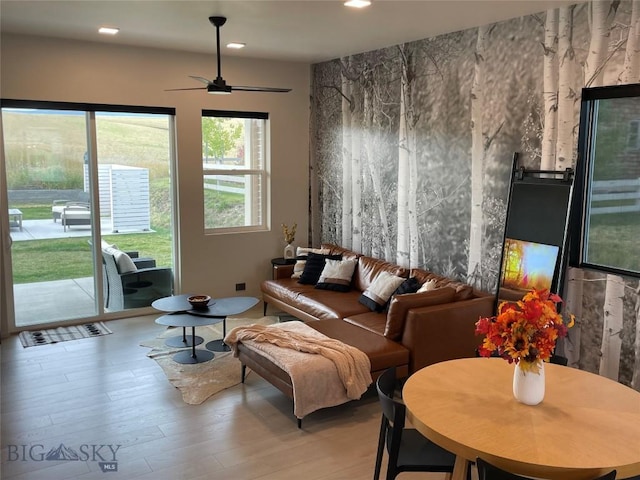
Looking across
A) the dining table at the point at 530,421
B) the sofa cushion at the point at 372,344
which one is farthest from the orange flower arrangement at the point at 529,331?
the sofa cushion at the point at 372,344

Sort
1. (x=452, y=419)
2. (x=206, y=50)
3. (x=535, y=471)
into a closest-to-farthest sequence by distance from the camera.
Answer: (x=535, y=471), (x=452, y=419), (x=206, y=50)

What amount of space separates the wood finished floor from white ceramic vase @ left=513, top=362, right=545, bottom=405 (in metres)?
1.03

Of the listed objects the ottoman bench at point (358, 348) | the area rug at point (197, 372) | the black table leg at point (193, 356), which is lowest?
the area rug at point (197, 372)

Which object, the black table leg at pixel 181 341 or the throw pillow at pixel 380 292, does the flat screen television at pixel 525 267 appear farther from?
the black table leg at pixel 181 341

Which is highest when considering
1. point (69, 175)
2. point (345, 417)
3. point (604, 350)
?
point (69, 175)

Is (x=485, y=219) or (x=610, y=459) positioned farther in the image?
(x=485, y=219)

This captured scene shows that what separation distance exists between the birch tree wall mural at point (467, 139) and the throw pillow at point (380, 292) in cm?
47

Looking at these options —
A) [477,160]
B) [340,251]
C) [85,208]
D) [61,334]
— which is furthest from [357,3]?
[61,334]

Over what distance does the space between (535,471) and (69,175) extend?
5.35 meters

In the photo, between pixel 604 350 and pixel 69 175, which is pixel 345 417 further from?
pixel 69 175

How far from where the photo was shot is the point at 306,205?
7371 millimetres

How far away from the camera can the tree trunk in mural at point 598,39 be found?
3.84 metres

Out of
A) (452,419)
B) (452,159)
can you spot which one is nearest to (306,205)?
(452,159)

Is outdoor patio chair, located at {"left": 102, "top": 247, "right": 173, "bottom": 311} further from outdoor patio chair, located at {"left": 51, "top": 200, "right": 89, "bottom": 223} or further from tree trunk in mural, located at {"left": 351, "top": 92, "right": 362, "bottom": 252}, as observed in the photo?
tree trunk in mural, located at {"left": 351, "top": 92, "right": 362, "bottom": 252}
